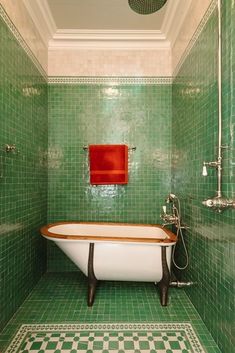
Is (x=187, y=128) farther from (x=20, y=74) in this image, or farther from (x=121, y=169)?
(x=20, y=74)

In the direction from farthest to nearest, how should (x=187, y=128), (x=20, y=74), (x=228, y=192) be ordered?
(x=187, y=128) → (x=20, y=74) → (x=228, y=192)

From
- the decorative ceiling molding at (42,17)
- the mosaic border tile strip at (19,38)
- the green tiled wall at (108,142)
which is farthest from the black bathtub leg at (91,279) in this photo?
the decorative ceiling molding at (42,17)

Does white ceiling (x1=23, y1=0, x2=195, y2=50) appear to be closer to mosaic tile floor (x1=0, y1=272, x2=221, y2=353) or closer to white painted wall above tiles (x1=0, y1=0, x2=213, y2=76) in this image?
white painted wall above tiles (x1=0, y1=0, x2=213, y2=76)

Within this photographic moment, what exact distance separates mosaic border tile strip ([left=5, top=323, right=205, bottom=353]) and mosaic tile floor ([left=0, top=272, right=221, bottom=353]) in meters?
0.01

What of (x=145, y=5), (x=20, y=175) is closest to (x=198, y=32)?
(x=145, y=5)

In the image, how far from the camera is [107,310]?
74.9 inches

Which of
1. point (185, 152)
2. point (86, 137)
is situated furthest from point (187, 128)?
point (86, 137)

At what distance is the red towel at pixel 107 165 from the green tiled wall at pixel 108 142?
0.15 m

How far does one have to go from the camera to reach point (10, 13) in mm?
1782

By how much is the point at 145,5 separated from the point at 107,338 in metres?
2.73

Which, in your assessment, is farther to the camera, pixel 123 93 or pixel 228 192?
pixel 123 93

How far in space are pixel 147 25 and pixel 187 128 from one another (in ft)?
4.34

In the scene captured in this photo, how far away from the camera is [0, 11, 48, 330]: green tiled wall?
1.70m

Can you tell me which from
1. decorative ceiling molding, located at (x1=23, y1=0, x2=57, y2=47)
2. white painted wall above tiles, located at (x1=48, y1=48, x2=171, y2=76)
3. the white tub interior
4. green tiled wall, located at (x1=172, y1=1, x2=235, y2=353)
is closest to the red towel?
the white tub interior
